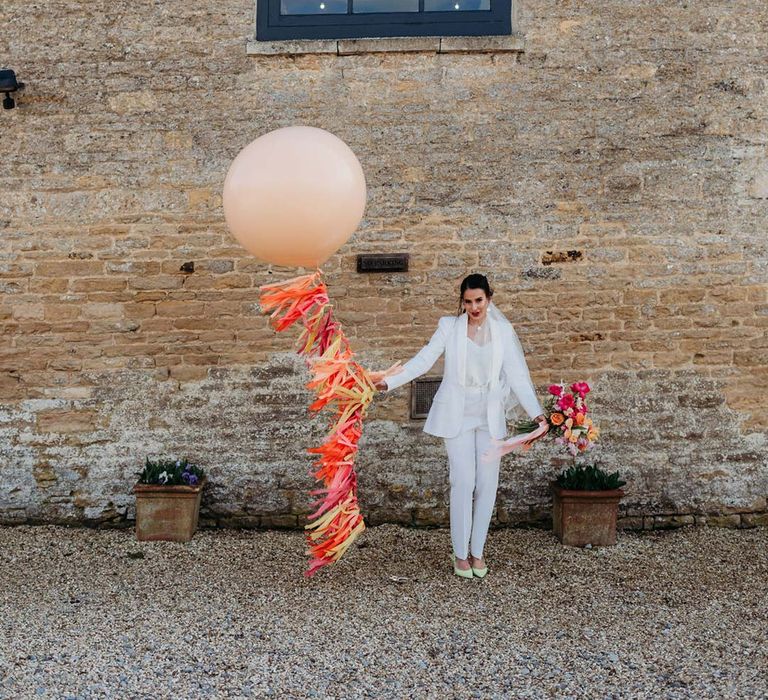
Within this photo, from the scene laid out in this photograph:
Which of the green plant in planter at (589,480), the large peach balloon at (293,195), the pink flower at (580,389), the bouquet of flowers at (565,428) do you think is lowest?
the green plant in planter at (589,480)

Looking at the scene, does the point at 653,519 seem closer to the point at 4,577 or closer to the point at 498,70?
the point at 498,70

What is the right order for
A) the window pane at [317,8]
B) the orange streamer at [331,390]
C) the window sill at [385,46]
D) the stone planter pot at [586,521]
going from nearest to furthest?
the orange streamer at [331,390]
the stone planter pot at [586,521]
the window sill at [385,46]
the window pane at [317,8]

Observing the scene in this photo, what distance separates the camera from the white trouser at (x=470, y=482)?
4633 millimetres

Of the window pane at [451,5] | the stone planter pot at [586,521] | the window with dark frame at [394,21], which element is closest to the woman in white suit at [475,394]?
the stone planter pot at [586,521]

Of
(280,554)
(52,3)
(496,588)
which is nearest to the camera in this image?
(496,588)

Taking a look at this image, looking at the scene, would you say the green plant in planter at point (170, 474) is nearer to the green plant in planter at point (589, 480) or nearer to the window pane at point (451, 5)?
the green plant in planter at point (589, 480)

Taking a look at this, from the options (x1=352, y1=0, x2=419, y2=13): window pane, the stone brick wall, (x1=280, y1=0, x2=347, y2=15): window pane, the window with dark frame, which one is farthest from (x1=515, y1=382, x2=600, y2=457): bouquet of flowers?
(x1=280, y1=0, x2=347, y2=15): window pane

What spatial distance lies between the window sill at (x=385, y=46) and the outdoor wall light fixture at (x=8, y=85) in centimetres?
145

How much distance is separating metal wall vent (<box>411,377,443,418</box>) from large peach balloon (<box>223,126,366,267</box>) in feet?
6.04

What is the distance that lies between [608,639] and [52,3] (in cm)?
489

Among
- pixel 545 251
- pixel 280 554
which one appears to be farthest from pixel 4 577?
pixel 545 251

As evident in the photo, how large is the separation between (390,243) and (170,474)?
1.98 meters

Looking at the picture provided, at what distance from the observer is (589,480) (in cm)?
540

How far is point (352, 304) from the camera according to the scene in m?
5.58
